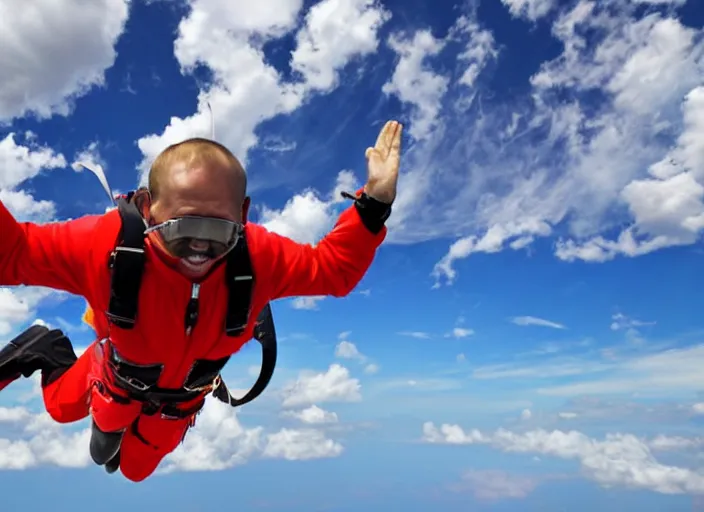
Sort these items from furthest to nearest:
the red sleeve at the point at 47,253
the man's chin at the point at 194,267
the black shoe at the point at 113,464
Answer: the black shoe at the point at 113,464 < the man's chin at the point at 194,267 < the red sleeve at the point at 47,253

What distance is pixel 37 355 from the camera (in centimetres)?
801

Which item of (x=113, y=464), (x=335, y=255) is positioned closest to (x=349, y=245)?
(x=335, y=255)

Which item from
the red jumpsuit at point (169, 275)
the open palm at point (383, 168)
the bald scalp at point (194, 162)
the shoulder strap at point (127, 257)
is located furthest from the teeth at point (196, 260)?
the open palm at point (383, 168)

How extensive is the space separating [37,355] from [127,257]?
12.0 ft

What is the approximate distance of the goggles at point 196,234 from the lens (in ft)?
16.4

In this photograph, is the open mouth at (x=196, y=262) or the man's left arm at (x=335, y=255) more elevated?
the man's left arm at (x=335, y=255)

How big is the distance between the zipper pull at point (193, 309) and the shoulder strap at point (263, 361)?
123cm

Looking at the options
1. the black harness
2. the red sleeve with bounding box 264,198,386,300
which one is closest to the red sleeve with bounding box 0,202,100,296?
the black harness

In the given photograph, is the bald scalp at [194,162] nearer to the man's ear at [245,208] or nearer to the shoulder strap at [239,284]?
the man's ear at [245,208]

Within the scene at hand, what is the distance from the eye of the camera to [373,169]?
5551 mm

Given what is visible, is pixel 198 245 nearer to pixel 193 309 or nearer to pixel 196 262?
pixel 196 262

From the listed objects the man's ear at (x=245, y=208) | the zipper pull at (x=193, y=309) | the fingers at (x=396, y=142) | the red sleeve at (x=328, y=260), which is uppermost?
the fingers at (x=396, y=142)

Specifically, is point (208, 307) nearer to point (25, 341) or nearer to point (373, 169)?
point (373, 169)

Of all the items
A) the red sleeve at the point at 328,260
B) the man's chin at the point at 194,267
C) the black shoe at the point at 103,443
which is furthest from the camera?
the black shoe at the point at 103,443
